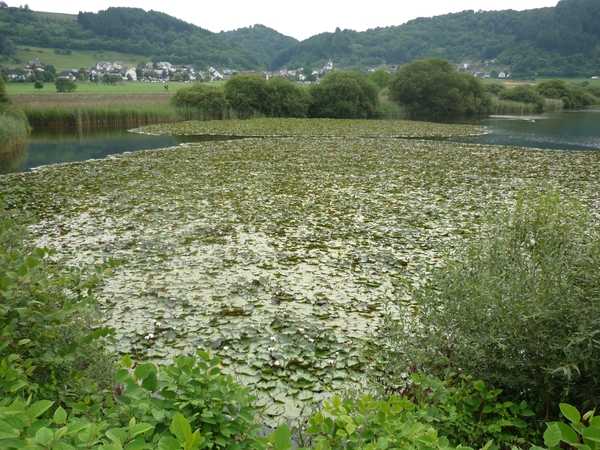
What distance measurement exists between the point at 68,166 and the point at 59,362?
1559cm

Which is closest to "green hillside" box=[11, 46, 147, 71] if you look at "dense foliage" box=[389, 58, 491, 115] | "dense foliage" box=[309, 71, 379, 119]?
"dense foliage" box=[309, 71, 379, 119]

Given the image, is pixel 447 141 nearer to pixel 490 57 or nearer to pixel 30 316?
pixel 30 316

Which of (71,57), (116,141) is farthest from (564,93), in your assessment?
(71,57)

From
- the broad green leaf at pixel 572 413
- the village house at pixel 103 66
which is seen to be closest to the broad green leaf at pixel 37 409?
the broad green leaf at pixel 572 413

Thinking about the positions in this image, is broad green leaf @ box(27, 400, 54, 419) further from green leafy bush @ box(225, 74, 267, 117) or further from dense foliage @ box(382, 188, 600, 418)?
green leafy bush @ box(225, 74, 267, 117)

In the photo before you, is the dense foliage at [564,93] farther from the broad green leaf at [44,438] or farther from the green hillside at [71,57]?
the green hillside at [71,57]

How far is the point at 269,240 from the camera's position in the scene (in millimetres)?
8258

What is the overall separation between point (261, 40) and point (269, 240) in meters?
194

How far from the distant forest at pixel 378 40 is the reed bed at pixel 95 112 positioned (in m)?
89.2

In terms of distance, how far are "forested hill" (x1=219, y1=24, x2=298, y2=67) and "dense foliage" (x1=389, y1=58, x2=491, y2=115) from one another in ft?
404

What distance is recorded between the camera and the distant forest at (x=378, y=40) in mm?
120688

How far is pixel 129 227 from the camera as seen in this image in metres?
8.92

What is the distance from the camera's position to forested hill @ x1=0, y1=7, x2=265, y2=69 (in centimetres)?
11894

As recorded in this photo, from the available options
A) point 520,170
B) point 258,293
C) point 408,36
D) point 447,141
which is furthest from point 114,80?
point 408,36
